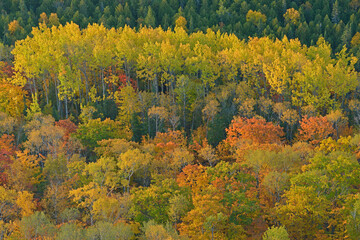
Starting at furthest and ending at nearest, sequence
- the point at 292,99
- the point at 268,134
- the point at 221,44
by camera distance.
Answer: the point at 221,44 < the point at 292,99 < the point at 268,134

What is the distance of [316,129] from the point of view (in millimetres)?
78062

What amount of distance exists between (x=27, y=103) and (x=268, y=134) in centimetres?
4547

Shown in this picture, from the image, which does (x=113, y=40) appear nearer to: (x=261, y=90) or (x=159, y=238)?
(x=261, y=90)

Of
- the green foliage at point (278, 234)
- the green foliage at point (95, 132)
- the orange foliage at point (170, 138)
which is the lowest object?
the orange foliage at point (170, 138)

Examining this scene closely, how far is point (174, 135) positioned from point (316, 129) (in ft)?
74.8

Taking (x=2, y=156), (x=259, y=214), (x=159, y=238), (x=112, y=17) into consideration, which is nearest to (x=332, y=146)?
(x=259, y=214)

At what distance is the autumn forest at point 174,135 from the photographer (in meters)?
51.7

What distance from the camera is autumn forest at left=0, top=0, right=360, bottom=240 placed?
5172cm

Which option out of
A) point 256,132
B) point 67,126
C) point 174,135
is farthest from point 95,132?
point 256,132

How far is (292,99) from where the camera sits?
8700cm

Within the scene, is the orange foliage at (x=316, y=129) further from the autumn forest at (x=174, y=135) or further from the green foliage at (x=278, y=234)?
the green foliage at (x=278, y=234)

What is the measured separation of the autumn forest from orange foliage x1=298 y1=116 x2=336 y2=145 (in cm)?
30

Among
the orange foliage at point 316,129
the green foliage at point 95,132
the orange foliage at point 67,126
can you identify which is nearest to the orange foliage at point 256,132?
the orange foliage at point 316,129

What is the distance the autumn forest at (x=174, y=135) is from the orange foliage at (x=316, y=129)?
30 cm
